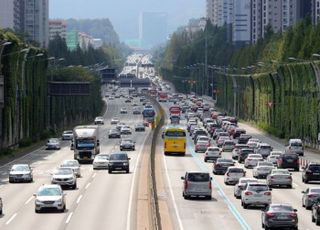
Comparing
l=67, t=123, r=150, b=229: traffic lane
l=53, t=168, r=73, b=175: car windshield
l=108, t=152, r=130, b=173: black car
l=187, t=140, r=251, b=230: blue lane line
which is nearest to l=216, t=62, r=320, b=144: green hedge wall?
l=187, t=140, r=251, b=230: blue lane line

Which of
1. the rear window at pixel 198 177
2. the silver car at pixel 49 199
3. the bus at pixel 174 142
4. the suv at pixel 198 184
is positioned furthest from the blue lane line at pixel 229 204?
the silver car at pixel 49 199

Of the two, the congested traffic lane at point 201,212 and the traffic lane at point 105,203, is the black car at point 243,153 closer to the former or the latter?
the traffic lane at point 105,203

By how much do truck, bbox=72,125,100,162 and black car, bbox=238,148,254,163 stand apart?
12060 mm

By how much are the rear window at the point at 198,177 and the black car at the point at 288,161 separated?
78.9ft

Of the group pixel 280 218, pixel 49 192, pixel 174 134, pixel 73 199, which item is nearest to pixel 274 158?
pixel 174 134

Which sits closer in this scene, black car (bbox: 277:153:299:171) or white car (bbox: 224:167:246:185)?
white car (bbox: 224:167:246:185)

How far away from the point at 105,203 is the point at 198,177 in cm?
543

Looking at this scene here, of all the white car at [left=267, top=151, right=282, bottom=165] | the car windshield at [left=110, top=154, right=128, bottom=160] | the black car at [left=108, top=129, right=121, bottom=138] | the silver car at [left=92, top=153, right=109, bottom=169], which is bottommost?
the black car at [left=108, top=129, right=121, bottom=138]

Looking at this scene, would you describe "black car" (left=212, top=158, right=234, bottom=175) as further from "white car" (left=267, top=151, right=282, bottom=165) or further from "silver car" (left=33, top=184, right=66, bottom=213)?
"silver car" (left=33, top=184, right=66, bottom=213)

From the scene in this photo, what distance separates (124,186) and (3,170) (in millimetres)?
20165

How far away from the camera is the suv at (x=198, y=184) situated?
2397 inches

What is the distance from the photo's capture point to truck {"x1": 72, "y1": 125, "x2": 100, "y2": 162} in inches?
3723

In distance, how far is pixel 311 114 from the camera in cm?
12488

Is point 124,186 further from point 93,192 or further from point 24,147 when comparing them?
point 24,147
